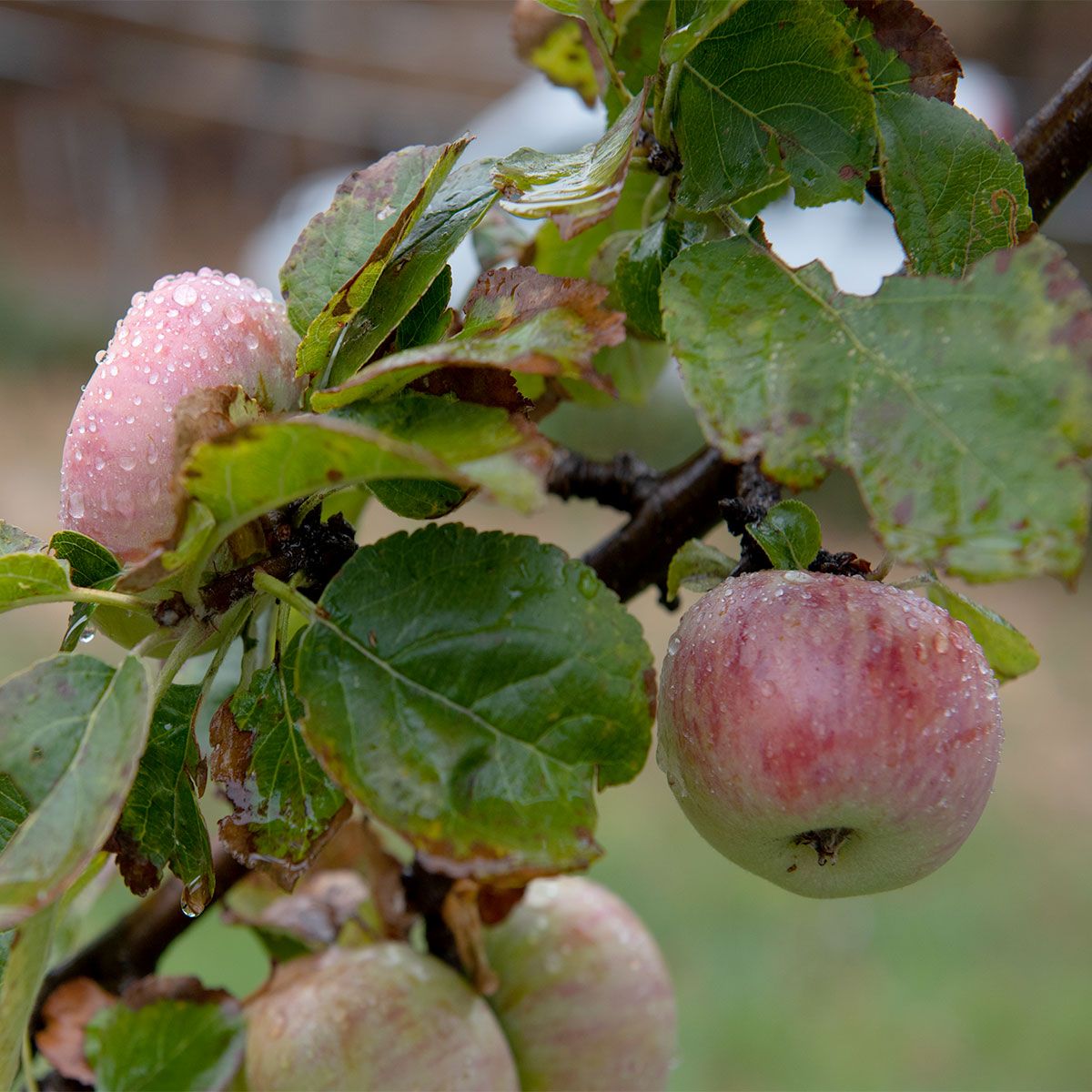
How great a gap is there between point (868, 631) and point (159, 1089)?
0.38m

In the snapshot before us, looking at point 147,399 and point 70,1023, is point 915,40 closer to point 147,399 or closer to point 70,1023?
point 147,399

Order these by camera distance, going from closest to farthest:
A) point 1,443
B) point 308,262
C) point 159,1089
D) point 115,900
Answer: point 308,262, point 159,1089, point 115,900, point 1,443

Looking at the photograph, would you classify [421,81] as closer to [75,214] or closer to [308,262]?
[75,214]

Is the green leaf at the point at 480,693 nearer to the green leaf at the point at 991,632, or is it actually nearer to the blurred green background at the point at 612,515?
the green leaf at the point at 991,632

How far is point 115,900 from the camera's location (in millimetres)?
2150

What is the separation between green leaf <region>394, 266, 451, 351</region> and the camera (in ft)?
1.30

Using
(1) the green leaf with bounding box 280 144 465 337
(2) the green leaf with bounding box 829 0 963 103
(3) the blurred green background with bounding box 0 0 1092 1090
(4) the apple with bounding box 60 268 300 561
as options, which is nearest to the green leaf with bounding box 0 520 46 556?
(4) the apple with bounding box 60 268 300 561

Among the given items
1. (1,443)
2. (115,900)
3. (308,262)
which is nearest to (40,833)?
(308,262)

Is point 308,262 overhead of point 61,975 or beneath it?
overhead

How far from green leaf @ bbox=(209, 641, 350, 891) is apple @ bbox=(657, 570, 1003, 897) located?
0.39 feet

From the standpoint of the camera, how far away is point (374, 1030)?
544 millimetres

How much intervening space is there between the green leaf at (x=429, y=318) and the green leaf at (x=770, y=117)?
86mm

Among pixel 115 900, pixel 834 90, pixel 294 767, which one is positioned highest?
pixel 834 90

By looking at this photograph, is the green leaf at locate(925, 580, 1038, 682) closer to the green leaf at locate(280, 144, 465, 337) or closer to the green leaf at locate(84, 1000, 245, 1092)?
the green leaf at locate(280, 144, 465, 337)
